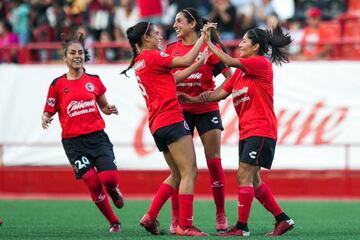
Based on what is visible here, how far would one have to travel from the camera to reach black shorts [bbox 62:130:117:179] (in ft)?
43.5

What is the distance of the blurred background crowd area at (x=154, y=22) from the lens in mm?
21656

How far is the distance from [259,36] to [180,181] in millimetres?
1841

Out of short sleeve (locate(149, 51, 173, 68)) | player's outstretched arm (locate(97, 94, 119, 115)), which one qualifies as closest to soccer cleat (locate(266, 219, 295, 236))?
short sleeve (locate(149, 51, 173, 68))

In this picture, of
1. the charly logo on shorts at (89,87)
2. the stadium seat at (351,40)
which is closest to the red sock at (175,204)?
the charly logo on shorts at (89,87)

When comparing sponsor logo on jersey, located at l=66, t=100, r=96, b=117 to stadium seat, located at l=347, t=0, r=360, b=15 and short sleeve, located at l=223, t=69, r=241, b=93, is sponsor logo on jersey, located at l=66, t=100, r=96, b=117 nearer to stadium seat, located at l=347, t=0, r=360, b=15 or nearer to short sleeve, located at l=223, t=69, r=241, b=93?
short sleeve, located at l=223, t=69, r=241, b=93

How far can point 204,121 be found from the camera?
514 inches

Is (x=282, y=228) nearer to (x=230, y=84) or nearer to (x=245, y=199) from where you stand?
(x=245, y=199)

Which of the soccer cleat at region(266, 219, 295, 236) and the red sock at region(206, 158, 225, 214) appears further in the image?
the red sock at region(206, 158, 225, 214)

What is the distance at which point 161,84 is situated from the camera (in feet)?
40.2

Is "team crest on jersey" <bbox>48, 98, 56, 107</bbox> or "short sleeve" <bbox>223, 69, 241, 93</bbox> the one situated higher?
"short sleeve" <bbox>223, 69, 241, 93</bbox>

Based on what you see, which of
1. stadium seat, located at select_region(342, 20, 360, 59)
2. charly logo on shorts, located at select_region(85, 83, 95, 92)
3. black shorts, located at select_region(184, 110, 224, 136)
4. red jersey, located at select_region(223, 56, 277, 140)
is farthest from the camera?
stadium seat, located at select_region(342, 20, 360, 59)

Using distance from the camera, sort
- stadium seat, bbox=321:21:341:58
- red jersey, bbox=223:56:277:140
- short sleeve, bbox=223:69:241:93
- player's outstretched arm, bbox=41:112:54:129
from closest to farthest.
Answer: red jersey, bbox=223:56:277:140 < short sleeve, bbox=223:69:241:93 < player's outstretched arm, bbox=41:112:54:129 < stadium seat, bbox=321:21:341:58

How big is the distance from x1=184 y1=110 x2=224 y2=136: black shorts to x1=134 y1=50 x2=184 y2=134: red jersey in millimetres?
774

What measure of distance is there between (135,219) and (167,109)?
362cm
